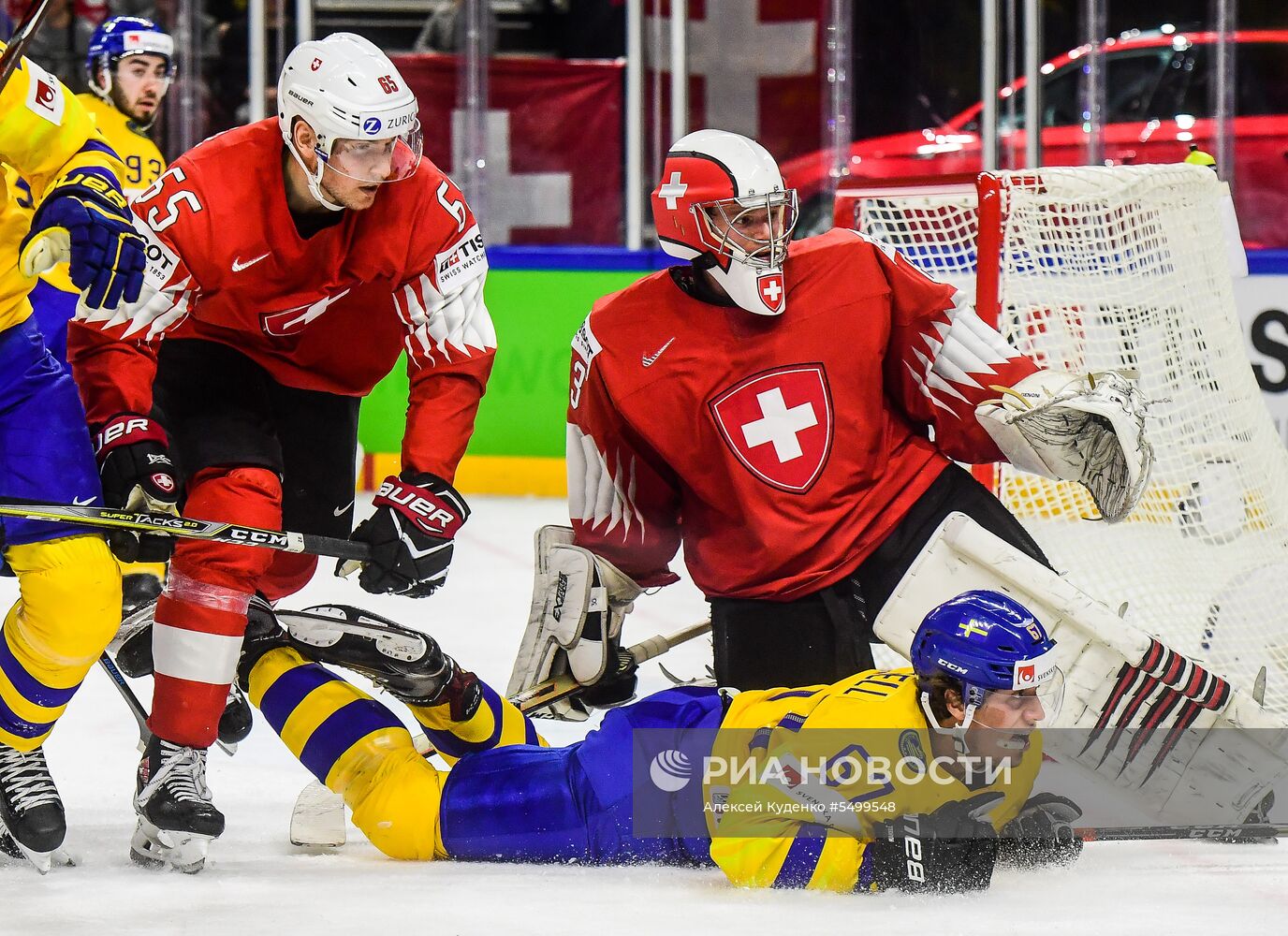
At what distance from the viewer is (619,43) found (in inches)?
268

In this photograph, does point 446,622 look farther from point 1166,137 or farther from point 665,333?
point 1166,137

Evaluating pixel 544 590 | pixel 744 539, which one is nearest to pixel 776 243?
pixel 744 539

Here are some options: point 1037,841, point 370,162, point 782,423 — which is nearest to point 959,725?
point 1037,841

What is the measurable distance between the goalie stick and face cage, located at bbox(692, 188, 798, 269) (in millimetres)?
694

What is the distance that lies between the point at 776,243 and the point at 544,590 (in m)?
0.68

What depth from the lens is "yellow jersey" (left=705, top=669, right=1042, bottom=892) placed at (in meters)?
2.30

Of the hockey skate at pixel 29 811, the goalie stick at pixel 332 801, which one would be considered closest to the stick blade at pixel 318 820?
the goalie stick at pixel 332 801


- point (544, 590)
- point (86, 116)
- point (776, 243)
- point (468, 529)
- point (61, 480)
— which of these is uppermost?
point (86, 116)

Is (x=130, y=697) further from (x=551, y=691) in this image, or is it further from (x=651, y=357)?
(x=651, y=357)

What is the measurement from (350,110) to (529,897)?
3.62 feet

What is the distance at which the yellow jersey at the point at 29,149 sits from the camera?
2451 millimetres

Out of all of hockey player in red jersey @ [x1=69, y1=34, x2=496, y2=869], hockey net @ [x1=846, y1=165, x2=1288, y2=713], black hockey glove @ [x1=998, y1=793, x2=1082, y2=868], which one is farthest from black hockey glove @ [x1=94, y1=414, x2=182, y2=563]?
hockey net @ [x1=846, y1=165, x2=1288, y2=713]

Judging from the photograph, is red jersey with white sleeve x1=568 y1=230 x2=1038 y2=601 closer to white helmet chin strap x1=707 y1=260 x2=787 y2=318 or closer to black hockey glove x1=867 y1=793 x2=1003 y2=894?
white helmet chin strap x1=707 y1=260 x2=787 y2=318

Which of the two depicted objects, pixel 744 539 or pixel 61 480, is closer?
pixel 61 480
